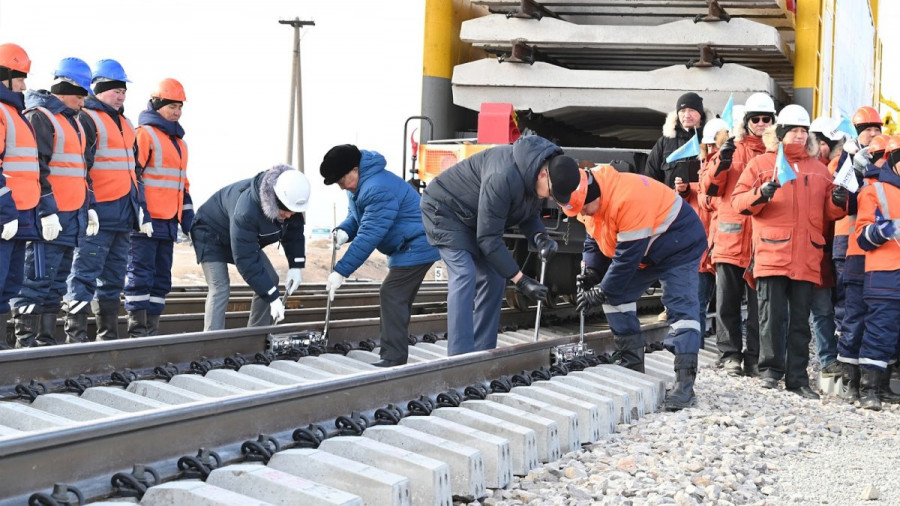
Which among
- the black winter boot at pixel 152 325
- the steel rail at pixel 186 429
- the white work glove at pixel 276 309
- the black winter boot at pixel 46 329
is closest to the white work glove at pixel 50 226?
the black winter boot at pixel 46 329

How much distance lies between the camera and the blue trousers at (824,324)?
7.72 meters

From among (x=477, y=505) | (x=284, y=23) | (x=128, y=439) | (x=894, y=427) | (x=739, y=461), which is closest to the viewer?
(x=128, y=439)

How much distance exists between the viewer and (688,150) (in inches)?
333

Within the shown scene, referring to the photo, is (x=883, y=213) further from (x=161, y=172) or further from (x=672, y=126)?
(x=161, y=172)

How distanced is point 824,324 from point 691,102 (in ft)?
6.87

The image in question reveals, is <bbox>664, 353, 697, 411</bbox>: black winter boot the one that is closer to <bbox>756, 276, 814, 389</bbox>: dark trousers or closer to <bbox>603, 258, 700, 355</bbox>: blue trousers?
<bbox>603, 258, 700, 355</bbox>: blue trousers

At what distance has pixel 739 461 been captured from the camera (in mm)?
4762

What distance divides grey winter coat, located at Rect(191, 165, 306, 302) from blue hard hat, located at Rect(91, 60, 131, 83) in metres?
1.40

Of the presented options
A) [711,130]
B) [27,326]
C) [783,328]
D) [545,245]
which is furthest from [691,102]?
[27,326]

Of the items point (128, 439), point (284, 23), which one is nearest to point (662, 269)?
point (128, 439)

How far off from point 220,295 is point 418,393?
2669mm

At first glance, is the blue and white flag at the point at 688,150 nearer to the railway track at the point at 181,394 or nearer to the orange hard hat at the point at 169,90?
the railway track at the point at 181,394

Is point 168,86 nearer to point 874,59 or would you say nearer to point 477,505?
point 477,505

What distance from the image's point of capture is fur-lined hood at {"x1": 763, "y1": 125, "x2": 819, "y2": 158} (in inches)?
291
